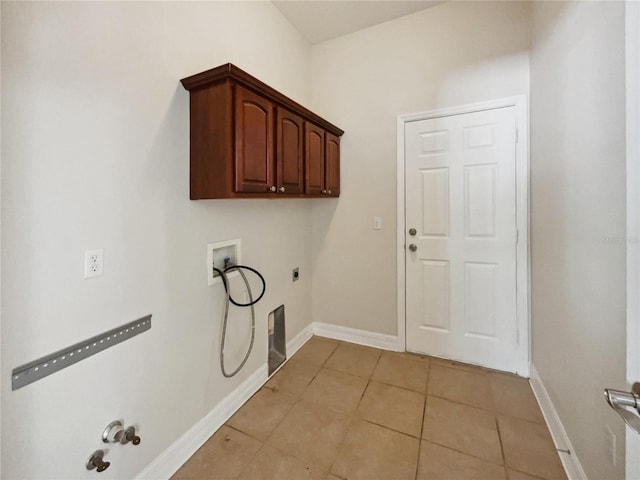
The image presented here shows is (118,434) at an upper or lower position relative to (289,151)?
lower

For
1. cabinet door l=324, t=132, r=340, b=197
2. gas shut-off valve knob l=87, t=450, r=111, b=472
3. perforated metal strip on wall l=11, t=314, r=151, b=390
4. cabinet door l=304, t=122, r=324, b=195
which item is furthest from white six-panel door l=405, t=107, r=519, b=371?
gas shut-off valve knob l=87, t=450, r=111, b=472

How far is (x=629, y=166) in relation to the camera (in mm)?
604

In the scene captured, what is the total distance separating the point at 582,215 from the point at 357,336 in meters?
1.97

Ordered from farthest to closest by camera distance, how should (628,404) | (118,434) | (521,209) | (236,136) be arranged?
(521,209), (236,136), (118,434), (628,404)

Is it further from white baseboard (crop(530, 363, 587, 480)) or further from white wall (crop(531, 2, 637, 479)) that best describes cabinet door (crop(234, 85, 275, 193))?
white baseboard (crop(530, 363, 587, 480))

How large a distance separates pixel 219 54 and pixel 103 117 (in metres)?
0.91

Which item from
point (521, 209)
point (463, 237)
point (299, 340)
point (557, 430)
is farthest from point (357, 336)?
point (521, 209)

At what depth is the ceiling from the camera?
224cm

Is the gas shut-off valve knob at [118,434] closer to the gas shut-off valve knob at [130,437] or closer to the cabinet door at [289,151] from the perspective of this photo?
the gas shut-off valve knob at [130,437]

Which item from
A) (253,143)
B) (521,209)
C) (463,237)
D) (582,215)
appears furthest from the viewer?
(463,237)

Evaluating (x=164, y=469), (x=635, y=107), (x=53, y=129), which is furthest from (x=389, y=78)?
(x=164, y=469)

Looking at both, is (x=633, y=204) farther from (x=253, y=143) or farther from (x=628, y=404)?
(x=253, y=143)

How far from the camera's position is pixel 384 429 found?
165 centimetres

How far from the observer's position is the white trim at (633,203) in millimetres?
563
